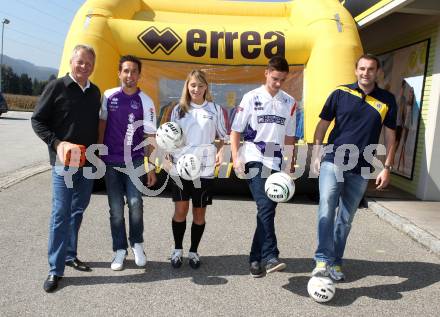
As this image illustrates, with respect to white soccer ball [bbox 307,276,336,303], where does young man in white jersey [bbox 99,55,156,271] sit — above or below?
above

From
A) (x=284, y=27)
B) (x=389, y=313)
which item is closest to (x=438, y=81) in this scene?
(x=284, y=27)

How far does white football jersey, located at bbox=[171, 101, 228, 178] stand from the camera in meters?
3.98

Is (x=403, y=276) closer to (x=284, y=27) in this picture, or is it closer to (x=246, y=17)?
(x=284, y=27)

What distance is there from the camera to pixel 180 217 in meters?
4.20

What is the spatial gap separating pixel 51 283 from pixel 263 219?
1.96 meters

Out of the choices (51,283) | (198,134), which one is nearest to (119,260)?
(51,283)

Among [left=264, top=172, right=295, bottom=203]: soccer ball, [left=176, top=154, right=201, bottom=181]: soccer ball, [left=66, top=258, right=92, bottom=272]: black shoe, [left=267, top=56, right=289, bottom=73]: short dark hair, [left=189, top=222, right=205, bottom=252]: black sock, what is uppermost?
[left=267, top=56, right=289, bottom=73]: short dark hair

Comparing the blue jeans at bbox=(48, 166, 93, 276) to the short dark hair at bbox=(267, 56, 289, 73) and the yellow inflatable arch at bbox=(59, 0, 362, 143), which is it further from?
the yellow inflatable arch at bbox=(59, 0, 362, 143)

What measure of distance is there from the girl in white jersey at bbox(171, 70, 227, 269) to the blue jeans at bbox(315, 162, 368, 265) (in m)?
1.05

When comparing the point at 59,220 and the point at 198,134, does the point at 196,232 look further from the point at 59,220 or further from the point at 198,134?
the point at 59,220

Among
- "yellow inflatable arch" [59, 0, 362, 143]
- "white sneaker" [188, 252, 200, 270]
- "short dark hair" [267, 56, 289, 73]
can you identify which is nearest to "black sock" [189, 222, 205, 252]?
"white sneaker" [188, 252, 200, 270]

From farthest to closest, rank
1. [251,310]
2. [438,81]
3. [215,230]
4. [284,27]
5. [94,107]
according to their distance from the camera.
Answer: [284,27] < [438,81] < [215,230] < [94,107] < [251,310]

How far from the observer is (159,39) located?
7.86 m

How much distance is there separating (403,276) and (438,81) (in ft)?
15.4
